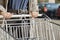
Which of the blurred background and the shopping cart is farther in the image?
the blurred background

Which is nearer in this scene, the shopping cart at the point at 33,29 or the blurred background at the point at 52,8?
the shopping cart at the point at 33,29

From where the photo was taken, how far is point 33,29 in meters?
2.82

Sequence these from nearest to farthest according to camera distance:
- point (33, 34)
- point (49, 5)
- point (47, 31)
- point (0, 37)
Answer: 1. point (0, 37)
2. point (47, 31)
3. point (33, 34)
4. point (49, 5)

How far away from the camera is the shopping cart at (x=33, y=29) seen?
205 centimetres

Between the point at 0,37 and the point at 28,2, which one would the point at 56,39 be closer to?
the point at 0,37

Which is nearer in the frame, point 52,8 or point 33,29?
point 33,29

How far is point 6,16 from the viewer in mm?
2512

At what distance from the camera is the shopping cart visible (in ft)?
6.73

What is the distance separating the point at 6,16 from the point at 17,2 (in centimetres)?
79

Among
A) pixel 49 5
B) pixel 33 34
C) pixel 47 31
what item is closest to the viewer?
pixel 47 31

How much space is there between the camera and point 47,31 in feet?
7.83

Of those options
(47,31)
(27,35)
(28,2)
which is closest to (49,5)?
(28,2)

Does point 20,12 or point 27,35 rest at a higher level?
point 20,12

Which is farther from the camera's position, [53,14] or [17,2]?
[53,14]
